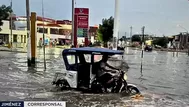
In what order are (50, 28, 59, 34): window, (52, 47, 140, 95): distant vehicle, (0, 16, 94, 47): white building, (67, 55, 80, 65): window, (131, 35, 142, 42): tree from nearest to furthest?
(52, 47, 140, 95): distant vehicle < (67, 55, 80, 65): window < (0, 16, 94, 47): white building < (50, 28, 59, 34): window < (131, 35, 142, 42): tree

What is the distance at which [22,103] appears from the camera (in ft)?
14.8

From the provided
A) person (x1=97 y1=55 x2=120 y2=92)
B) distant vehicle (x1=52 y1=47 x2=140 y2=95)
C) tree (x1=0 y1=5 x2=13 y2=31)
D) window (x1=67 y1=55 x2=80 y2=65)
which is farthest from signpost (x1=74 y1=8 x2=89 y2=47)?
tree (x1=0 y1=5 x2=13 y2=31)

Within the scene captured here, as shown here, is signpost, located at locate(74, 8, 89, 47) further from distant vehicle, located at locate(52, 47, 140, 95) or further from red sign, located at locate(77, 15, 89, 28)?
distant vehicle, located at locate(52, 47, 140, 95)

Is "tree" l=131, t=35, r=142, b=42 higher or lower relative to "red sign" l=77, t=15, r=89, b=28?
lower

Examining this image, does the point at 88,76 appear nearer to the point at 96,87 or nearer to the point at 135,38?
the point at 96,87

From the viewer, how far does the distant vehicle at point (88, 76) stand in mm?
13258

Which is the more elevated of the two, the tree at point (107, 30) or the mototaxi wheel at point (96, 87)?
the tree at point (107, 30)

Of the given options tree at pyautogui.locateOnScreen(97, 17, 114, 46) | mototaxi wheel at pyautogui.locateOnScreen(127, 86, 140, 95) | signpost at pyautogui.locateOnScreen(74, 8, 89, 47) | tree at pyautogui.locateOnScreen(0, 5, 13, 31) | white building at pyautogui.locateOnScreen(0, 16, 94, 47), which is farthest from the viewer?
white building at pyautogui.locateOnScreen(0, 16, 94, 47)

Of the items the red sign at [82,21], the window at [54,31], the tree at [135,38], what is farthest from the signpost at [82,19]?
the tree at [135,38]

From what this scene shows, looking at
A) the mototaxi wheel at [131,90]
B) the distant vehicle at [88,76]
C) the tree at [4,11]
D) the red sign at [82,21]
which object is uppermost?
the tree at [4,11]

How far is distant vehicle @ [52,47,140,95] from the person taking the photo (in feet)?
43.5

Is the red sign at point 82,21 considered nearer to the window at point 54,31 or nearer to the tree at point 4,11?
the tree at point 4,11

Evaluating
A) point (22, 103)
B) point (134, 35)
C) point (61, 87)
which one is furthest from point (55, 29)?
point (22, 103)

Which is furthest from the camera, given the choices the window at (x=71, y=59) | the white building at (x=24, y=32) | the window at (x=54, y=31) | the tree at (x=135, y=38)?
the tree at (x=135, y=38)
